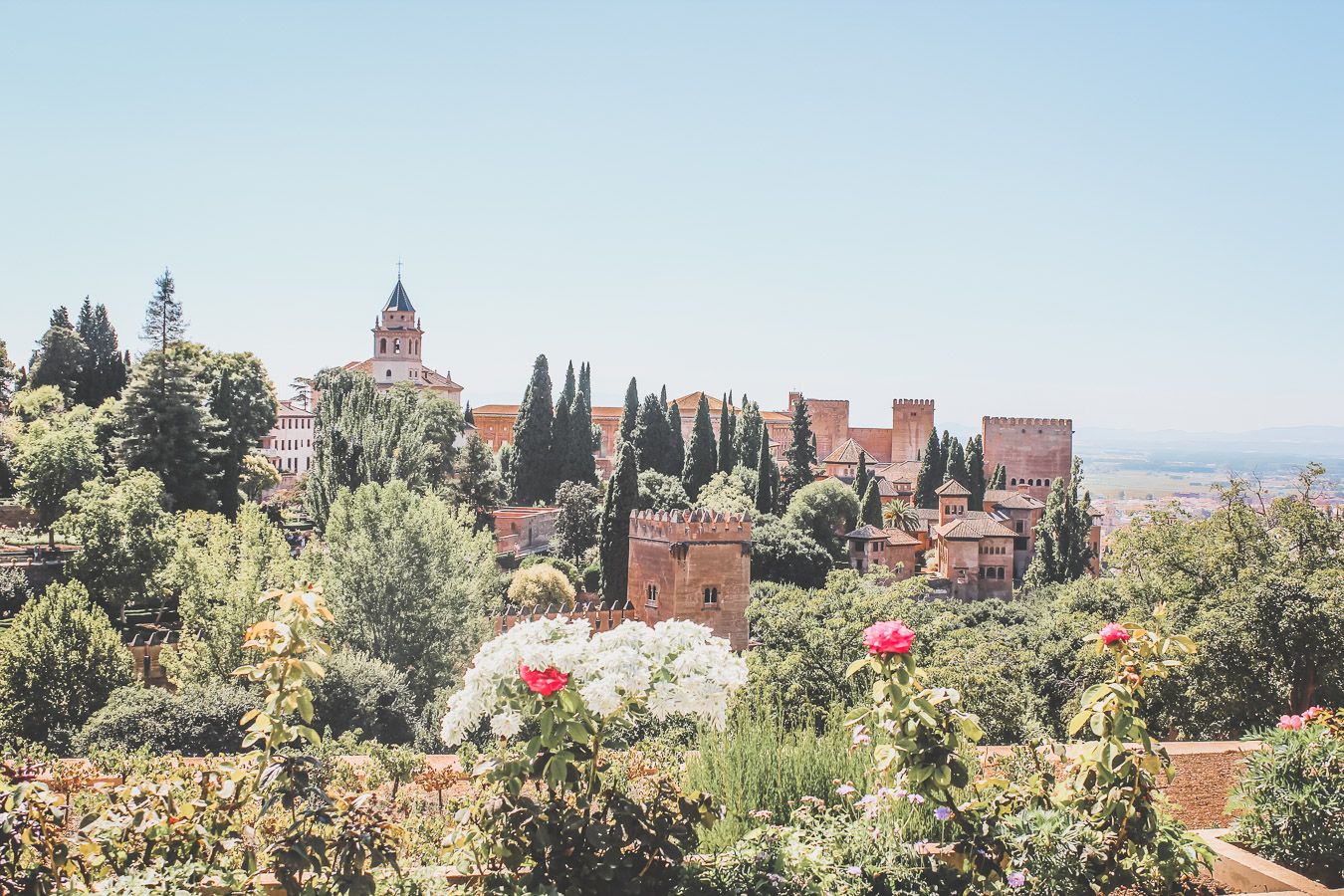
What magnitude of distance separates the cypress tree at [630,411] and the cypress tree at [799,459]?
7.77 m

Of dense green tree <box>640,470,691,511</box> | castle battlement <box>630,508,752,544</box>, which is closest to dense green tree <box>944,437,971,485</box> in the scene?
dense green tree <box>640,470,691,511</box>

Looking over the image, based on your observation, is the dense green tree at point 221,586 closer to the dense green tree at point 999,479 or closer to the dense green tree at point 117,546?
the dense green tree at point 117,546

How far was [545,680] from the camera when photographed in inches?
132

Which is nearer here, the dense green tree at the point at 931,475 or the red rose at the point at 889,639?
the red rose at the point at 889,639

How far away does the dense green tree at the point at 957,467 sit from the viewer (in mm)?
52812

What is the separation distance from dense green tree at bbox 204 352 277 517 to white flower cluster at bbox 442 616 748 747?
29512 mm

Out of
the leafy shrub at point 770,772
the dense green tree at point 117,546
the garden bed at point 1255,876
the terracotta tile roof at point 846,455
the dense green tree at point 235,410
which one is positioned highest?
the dense green tree at point 235,410

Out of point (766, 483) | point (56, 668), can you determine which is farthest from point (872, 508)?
point (56, 668)

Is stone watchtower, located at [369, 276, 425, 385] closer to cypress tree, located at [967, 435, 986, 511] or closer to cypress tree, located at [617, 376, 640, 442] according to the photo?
cypress tree, located at [617, 376, 640, 442]

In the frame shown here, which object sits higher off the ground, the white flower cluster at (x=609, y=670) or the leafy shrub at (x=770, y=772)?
the white flower cluster at (x=609, y=670)

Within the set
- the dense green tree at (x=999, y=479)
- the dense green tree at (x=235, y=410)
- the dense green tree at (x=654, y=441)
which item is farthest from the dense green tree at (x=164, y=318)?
the dense green tree at (x=999, y=479)

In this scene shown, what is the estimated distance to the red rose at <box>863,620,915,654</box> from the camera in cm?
358

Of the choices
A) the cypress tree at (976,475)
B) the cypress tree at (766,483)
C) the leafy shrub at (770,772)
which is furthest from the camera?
the cypress tree at (976,475)

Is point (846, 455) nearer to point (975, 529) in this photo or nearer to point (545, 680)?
point (975, 529)
